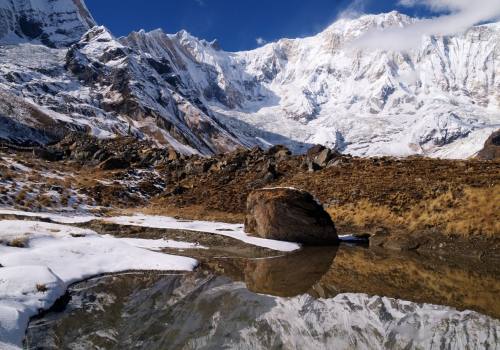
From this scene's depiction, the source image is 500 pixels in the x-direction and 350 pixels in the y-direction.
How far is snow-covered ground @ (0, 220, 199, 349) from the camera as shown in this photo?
11.9m

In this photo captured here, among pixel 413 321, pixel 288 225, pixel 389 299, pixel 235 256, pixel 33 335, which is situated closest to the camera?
pixel 33 335

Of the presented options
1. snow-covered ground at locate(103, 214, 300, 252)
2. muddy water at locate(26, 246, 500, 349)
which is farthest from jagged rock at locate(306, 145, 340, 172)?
muddy water at locate(26, 246, 500, 349)

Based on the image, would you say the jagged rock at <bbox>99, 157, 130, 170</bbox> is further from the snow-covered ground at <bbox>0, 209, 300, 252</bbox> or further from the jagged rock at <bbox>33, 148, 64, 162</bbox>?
the snow-covered ground at <bbox>0, 209, 300, 252</bbox>

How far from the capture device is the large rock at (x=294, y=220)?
29.0 meters

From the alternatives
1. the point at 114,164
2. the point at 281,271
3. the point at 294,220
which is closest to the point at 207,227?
the point at 294,220

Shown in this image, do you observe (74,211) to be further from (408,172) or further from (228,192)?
(408,172)

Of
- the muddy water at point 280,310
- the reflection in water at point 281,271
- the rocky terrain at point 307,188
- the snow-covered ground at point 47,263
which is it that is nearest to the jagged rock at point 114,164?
the rocky terrain at point 307,188

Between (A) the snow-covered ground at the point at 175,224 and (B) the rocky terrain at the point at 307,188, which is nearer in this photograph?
(A) the snow-covered ground at the point at 175,224

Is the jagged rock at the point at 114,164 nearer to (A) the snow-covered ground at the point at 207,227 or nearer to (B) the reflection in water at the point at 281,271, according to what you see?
(A) the snow-covered ground at the point at 207,227

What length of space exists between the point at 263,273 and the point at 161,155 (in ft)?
198

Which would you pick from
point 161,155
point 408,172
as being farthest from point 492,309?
point 161,155

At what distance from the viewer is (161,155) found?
255 feet

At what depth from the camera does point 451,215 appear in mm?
28000

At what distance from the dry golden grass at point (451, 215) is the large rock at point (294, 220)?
4.85 meters
